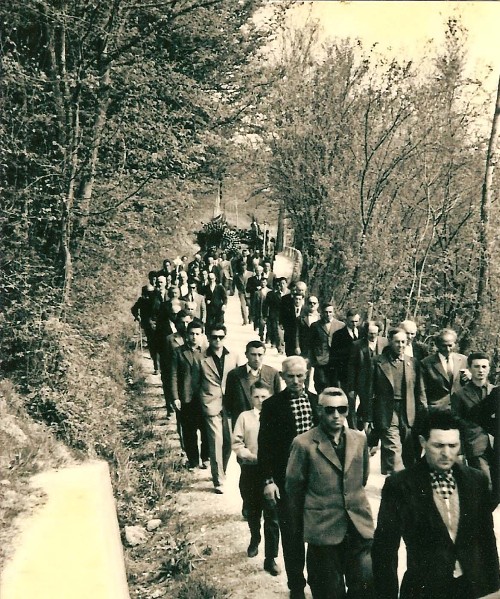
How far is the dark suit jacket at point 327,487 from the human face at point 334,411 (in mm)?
98

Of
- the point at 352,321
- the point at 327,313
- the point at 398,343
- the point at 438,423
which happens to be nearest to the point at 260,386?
the point at 398,343

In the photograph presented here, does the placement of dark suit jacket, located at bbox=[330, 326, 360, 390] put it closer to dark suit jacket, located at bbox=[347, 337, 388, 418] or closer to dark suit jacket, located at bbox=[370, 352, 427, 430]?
dark suit jacket, located at bbox=[347, 337, 388, 418]

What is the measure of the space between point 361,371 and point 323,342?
1.16 m

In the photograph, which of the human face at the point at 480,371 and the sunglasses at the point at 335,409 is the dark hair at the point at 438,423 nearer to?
the sunglasses at the point at 335,409

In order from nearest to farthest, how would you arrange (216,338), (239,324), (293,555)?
(293,555)
(216,338)
(239,324)

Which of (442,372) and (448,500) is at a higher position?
(448,500)

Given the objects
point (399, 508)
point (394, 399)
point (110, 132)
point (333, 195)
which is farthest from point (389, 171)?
point (399, 508)

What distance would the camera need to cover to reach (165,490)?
7.47 meters

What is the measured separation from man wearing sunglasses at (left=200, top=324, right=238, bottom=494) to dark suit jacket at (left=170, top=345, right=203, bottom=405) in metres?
0.15

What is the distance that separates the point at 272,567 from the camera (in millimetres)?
5496

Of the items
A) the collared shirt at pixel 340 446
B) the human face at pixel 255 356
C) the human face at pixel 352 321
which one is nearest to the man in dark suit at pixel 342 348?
the human face at pixel 352 321

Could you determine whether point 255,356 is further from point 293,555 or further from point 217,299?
point 217,299

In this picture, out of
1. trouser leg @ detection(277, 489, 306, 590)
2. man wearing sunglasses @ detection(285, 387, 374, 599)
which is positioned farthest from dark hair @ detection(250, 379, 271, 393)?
man wearing sunglasses @ detection(285, 387, 374, 599)

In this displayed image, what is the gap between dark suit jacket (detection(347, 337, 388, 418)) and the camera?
7723mm
